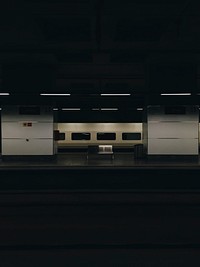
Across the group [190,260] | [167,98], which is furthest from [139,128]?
[190,260]

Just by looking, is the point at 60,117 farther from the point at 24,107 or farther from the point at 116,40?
Result: the point at 116,40

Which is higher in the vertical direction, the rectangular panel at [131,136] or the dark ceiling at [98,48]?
the dark ceiling at [98,48]

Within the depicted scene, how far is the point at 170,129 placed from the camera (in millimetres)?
18484

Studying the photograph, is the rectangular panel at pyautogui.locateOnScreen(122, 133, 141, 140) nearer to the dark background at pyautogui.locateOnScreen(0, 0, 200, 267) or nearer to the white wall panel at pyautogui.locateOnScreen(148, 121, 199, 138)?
the dark background at pyautogui.locateOnScreen(0, 0, 200, 267)

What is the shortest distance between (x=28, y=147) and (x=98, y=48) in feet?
21.2

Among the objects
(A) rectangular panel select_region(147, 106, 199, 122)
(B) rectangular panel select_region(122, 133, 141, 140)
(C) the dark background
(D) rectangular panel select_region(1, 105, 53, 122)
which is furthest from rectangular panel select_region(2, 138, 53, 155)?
(B) rectangular panel select_region(122, 133, 141, 140)

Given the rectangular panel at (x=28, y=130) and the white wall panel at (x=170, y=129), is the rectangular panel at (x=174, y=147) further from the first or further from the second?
the rectangular panel at (x=28, y=130)

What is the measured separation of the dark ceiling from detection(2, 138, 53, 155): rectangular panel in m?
2.05

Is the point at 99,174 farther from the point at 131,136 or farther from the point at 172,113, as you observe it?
the point at 131,136

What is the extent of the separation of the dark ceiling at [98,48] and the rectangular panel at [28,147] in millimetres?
2046

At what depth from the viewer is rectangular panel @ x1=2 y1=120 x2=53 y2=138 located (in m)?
18.5

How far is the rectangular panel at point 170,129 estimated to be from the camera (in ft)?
60.5

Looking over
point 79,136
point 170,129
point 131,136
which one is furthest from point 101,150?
point 131,136

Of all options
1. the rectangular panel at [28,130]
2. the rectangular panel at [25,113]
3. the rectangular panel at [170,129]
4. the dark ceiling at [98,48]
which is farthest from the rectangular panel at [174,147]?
the rectangular panel at [25,113]
